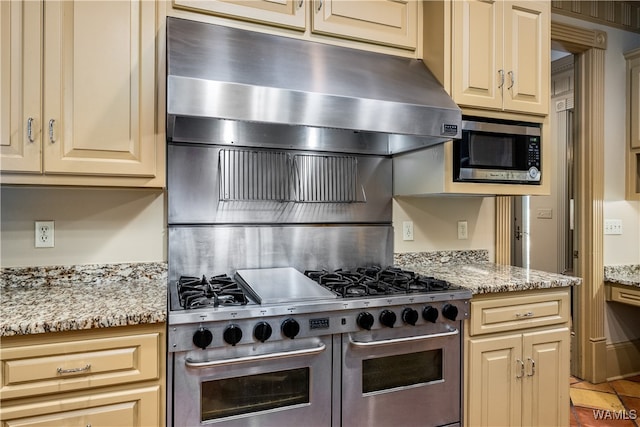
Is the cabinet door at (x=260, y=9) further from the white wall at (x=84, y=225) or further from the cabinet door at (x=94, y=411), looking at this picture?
the cabinet door at (x=94, y=411)

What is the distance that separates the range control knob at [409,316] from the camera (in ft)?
5.47

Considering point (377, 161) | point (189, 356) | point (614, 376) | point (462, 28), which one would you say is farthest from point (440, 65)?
point (614, 376)

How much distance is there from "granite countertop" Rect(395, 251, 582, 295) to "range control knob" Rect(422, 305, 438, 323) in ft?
0.79

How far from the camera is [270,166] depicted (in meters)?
2.13

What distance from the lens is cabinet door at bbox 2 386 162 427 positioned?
1.27 meters

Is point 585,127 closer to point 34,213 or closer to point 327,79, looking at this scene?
point 327,79

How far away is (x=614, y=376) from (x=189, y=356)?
3181 mm

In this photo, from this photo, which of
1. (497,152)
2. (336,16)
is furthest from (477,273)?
(336,16)

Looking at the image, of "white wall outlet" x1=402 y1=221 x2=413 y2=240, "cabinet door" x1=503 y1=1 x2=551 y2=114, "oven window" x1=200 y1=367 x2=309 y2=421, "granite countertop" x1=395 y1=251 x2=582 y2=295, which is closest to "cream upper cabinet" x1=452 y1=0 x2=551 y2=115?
"cabinet door" x1=503 y1=1 x2=551 y2=114

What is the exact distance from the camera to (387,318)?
1.63 meters

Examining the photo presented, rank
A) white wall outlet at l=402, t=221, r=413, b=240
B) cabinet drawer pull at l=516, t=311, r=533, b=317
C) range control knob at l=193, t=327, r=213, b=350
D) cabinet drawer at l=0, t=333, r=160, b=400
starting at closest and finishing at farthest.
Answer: cabinet drawer at l=0, t=333, r=160, b=400, range control knob at l=193, t=327, r=213, b=350, cabinet drawer pull at l=516, t=311, r=533, b=317, white wall outlet at l=402, t=221, r=413, b=240

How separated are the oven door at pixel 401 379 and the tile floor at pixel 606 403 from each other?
125 cm

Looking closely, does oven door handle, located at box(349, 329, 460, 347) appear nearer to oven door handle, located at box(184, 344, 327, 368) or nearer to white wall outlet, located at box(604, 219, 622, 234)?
oven door handle, located at box(184, 344, 327, 368)

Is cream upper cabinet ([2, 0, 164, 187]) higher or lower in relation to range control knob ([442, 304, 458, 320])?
higher
